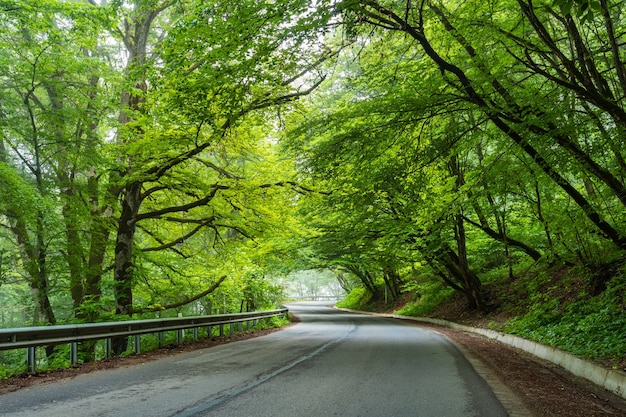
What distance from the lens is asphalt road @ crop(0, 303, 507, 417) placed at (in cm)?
494

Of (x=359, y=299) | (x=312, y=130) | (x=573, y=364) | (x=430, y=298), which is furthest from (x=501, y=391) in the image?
(x=359, y=299)

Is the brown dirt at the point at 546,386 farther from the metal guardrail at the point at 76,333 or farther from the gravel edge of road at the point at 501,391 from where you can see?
the metal guardrail at the point at 76,333

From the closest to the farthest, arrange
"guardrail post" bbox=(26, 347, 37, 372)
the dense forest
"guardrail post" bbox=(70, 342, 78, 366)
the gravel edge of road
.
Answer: the gravel edge of road
"guardrail post" bbox=(26, 347, 37, 372)
the dense forest
"guardrail post" bbox=(70, 342, 78, 366)

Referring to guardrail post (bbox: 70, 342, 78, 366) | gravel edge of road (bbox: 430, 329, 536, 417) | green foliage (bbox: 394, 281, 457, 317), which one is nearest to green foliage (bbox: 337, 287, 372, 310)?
green foliage (bbox: 394, 281, 457, 317)

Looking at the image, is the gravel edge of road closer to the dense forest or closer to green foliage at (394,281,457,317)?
the dense forest

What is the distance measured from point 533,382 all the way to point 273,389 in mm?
4269

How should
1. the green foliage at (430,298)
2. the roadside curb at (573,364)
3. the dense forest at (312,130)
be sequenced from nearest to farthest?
1. the roadside curb at (573,364)
2. the dense forest at (312,130)
3. the green foliage at (430,298)

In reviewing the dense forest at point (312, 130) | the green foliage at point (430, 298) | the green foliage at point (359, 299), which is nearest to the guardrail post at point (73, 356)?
the dense forest at point (312, 130)

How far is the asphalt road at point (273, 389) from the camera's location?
4941 mm

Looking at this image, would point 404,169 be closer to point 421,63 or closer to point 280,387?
point 421,63

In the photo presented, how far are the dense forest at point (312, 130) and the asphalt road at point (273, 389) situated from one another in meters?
3.63

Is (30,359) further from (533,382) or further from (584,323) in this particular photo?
(584,323)

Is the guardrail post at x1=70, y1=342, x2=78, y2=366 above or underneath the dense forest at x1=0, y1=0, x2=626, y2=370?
underneath

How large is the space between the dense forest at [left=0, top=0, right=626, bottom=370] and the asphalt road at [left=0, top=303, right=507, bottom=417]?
11.9 ft
